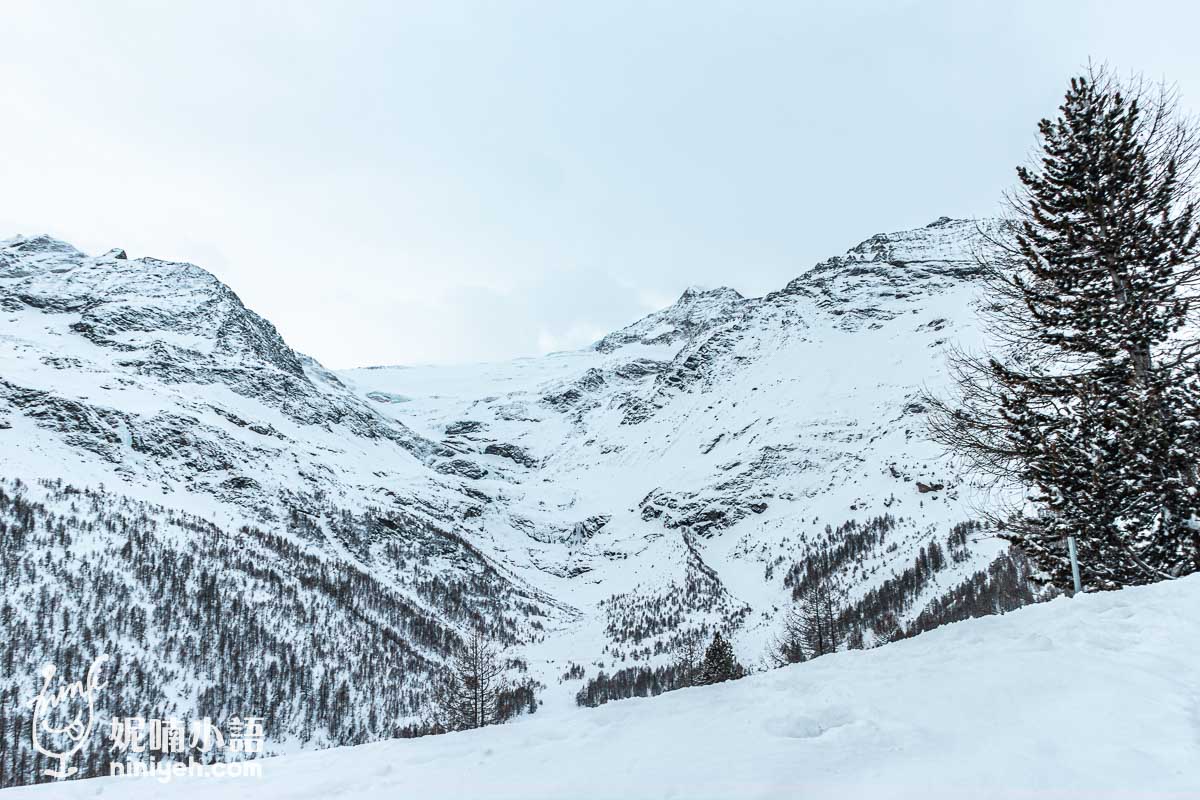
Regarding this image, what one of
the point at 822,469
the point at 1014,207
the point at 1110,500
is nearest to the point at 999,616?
the point at 1110,500

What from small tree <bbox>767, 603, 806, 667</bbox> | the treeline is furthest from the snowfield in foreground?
the treeline

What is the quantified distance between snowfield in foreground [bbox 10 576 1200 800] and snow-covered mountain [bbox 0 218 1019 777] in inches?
2481

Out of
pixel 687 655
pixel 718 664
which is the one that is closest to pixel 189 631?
pixel 687 655

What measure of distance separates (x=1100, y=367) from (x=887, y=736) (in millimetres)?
10491

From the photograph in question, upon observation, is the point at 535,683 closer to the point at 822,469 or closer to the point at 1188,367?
the point at 822,469

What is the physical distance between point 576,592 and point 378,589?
44.2 metres

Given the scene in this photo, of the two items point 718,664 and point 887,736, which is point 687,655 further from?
point 887,736

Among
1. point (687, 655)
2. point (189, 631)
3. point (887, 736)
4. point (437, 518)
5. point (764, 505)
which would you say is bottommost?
point (687, 655)

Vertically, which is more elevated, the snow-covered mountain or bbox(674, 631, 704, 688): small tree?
the snow-covered mountain

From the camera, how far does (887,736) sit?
19.3ft

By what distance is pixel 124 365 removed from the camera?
6703 inches

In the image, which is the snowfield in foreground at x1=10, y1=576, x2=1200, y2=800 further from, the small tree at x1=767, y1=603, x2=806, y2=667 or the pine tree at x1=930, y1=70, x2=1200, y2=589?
the small tree at x1=767, y1=603, x2=806, y2=667

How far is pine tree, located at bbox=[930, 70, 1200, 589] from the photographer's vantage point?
454 inches

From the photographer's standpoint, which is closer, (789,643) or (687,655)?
(789,643)
